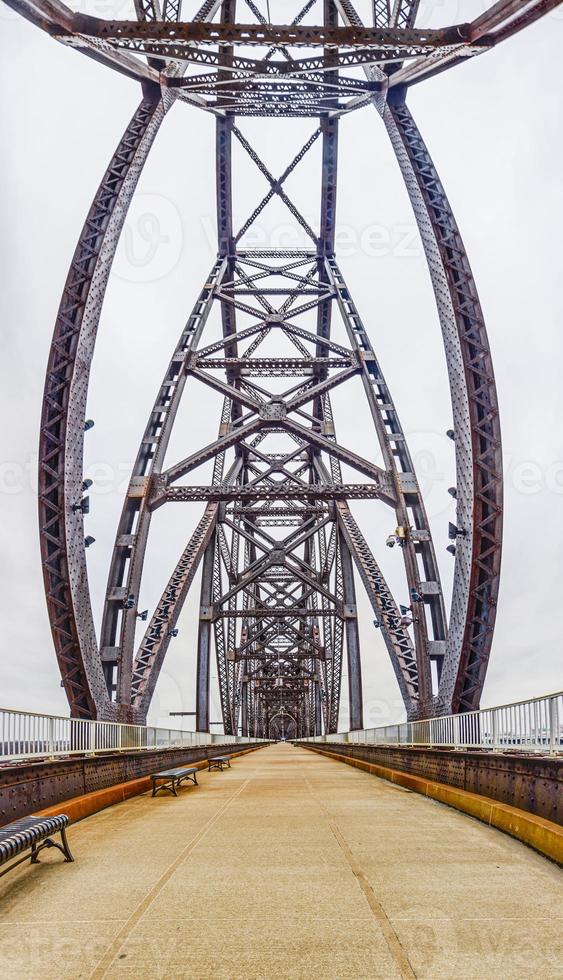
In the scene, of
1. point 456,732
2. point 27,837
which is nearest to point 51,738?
point 27,837

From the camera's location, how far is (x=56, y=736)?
9.98 metres

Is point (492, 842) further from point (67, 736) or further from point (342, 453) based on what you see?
point (342, 453)

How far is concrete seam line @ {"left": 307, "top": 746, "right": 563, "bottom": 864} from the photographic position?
6402mm

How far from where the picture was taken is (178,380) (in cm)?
2558

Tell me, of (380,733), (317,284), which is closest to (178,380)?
(317,284)

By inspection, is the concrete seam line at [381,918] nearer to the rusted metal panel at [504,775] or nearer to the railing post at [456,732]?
the rusted metal panel at [504,775]

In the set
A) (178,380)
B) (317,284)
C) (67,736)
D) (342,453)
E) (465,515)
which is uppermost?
(317,284)

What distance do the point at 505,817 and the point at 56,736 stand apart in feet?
16.0

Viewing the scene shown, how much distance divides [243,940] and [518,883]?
2.02m

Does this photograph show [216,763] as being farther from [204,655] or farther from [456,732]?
[456,732]

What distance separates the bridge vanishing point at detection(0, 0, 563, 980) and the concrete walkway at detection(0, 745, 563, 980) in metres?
0.02

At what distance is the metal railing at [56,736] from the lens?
8.37 meters

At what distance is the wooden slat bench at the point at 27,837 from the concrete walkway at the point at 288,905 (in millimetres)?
141

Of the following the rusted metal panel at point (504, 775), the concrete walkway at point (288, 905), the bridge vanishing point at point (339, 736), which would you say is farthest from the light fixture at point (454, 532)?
the concrete walkway at point (288, 905)
